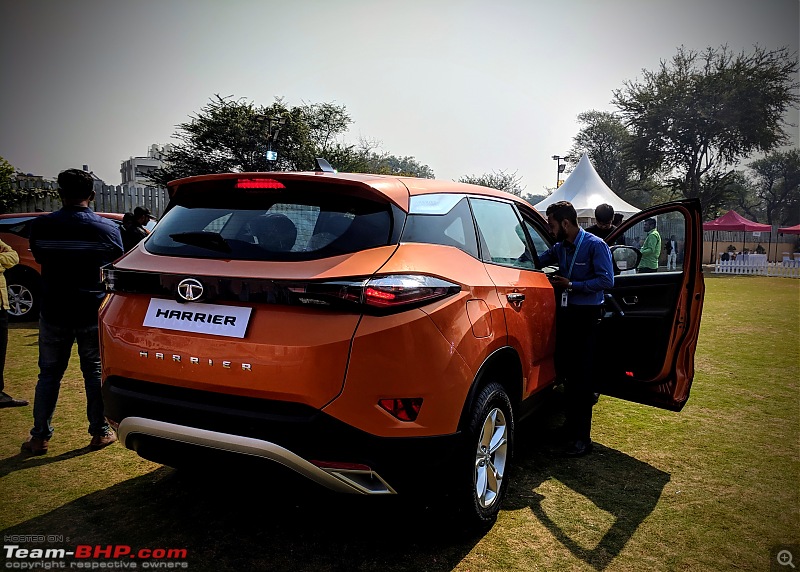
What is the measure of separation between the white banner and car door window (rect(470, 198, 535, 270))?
4.57ft

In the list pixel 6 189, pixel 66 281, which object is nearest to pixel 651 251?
pixel 66 281

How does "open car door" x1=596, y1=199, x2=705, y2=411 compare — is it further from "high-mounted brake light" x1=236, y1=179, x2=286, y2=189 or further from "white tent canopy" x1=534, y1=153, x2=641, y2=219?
"white tent canopy" x1=534, y1=153, x2=641, y2=219

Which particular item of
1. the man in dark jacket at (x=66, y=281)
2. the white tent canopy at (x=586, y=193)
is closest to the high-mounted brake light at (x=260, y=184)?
the man in dark jacket at (x=66, y=281)

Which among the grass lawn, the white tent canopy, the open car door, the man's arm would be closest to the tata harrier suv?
the grass lawn

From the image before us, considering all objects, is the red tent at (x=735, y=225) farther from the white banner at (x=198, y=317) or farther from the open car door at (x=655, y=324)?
the white banner at (x=198, y=317)

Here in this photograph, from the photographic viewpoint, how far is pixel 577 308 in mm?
4125

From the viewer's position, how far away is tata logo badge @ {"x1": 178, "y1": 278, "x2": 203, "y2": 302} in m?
2.43

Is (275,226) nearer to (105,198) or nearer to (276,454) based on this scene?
(276,454)

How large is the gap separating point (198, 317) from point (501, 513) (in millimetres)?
2009

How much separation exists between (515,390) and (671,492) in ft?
4.16

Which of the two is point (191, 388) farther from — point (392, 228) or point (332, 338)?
point (392, 228)

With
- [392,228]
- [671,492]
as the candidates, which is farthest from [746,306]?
[392,228]

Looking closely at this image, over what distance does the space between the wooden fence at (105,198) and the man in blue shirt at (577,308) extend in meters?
12.7

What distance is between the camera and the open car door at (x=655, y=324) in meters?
4.01
